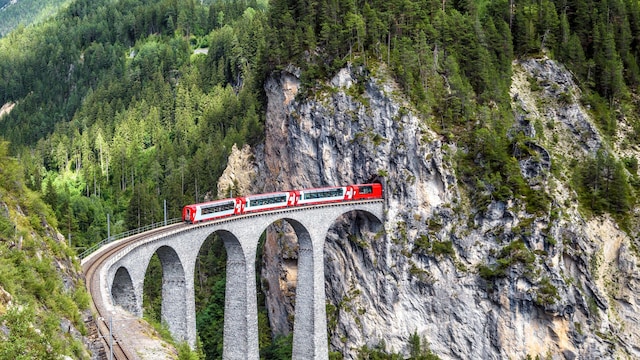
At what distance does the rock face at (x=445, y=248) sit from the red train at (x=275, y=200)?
2.89 meters

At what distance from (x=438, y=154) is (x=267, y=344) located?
27.6 metres

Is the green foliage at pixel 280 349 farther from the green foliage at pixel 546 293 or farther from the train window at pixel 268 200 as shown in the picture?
the green foliage at pixel 546 293

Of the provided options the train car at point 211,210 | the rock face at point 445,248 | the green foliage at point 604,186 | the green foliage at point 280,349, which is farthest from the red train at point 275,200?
the green foliage at point 604,186

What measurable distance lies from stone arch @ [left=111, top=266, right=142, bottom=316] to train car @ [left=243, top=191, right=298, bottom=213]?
12.4 m

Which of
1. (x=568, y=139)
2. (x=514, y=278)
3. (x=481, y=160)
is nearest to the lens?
(x=514, y=278)

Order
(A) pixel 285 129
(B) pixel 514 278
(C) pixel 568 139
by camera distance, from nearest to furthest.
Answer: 1. (B) pixel 514 278
2. (C) pixel 568 139
3. (A) pixel 285 129

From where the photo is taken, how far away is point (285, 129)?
2805 inches

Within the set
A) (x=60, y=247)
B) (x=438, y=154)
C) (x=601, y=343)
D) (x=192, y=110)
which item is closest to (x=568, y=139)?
(x=438, y=154)

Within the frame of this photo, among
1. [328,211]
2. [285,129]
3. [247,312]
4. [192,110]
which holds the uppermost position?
[192,110]

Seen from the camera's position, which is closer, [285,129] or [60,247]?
[60,247]

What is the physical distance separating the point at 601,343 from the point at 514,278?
906 centimetres

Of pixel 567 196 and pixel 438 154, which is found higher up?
pixel 438 154

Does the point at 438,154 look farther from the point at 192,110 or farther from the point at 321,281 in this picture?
the point at 192,110

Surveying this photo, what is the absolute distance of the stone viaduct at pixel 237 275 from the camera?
43.9 metres
